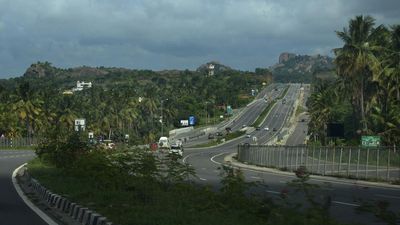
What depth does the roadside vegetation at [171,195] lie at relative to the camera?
11.4m

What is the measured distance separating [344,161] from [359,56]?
36128 millimetres

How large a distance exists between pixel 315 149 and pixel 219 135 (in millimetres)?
97032

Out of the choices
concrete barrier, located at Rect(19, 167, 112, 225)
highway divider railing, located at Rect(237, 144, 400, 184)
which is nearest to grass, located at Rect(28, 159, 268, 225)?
concrete barrier, located at Rect(19, 167, 112, 225)

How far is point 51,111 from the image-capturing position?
121 m

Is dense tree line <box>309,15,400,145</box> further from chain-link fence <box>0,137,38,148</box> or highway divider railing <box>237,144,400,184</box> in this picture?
chain-link fence <box>0,137,38,148</box>

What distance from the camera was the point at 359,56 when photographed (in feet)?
238

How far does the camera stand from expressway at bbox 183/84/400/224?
16947 millimetres

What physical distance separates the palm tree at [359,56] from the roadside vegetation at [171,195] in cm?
5290

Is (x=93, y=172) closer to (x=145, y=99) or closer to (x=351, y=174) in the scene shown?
(x=351, y=174)

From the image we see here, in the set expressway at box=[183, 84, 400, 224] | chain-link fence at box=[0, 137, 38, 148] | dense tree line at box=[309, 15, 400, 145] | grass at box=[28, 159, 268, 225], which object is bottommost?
chain-link fence at box=[0, 137, 38, 148]

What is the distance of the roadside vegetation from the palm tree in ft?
174

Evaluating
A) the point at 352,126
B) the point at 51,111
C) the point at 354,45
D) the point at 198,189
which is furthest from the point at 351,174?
the point at 51,111

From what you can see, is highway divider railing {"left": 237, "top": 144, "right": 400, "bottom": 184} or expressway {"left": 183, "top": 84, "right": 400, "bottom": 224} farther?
highway divider railing {"left": 237, "top": 144, "right": 400, "bottom": 184}

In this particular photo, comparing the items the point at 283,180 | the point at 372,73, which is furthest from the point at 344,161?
the point at 372,73
